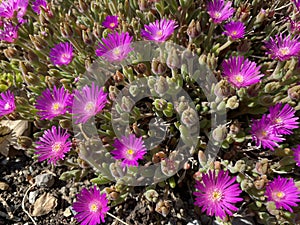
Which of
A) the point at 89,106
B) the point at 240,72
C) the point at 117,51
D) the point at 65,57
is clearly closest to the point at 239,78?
the point at 240,72

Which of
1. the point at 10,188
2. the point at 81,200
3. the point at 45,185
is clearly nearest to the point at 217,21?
the point at 81,200

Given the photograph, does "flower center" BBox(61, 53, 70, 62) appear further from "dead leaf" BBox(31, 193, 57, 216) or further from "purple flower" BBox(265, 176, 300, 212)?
"purple flower" BBox(265, 176, 300, 212)

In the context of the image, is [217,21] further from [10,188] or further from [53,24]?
[10,188]

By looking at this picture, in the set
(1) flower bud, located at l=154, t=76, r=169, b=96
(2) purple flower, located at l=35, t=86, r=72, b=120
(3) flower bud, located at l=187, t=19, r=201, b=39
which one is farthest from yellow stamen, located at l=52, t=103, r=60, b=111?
(3) flower bud, located at l=187, t=19, r=201, b=39

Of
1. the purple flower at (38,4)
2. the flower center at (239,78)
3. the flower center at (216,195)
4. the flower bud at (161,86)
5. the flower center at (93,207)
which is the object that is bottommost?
the flower center at (93,207)

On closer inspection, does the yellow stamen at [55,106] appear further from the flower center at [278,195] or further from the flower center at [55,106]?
the flower center at [278,195]

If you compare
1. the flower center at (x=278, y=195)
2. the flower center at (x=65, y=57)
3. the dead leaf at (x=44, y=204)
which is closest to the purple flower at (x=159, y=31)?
the flower center at (x=65, y=57)

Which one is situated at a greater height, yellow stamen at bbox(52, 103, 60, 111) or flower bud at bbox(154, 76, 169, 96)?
flower bud at bbox(154, 76, 169, 96)

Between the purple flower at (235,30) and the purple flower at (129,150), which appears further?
the purple flower at (235,30)
